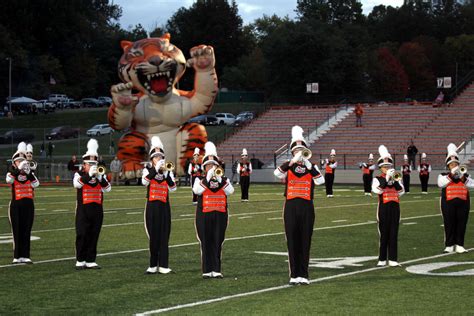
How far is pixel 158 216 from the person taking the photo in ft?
40.8

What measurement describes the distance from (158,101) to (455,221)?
24.5m

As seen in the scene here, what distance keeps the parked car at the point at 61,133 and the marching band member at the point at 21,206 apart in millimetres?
40545

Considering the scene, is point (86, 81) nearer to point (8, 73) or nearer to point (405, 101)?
point (8, 73)

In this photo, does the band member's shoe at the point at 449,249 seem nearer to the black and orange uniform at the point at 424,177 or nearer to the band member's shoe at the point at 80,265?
the band member's shoe at the point at 80,265

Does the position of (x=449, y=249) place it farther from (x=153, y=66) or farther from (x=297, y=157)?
(x=153, y=66)

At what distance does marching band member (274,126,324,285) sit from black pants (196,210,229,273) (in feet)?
3.44

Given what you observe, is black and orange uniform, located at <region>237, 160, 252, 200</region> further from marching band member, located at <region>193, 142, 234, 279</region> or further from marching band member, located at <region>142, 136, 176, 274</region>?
marching band member, located at <region>193, 142, 234, 279</region>

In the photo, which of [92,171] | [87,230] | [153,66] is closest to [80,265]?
[87,230]

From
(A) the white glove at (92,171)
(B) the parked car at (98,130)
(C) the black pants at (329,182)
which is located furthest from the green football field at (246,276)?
(B) the parked car at (98,130)

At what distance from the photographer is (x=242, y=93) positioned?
267 ft

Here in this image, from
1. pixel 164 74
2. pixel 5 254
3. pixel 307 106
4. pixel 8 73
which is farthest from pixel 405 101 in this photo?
pixel 5 254

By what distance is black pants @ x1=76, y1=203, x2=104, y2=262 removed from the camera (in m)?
12.9

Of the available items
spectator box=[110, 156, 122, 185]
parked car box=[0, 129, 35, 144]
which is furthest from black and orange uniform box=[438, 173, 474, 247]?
parked car box=[0, 129, 35, 144]

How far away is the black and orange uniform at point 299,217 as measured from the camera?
1116cm
